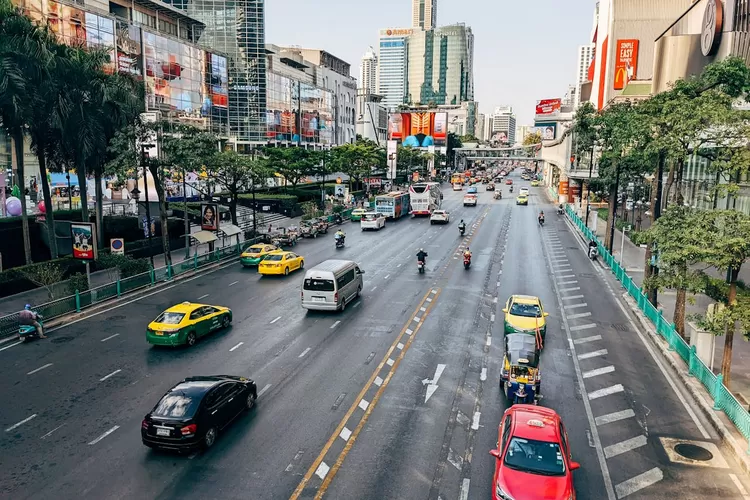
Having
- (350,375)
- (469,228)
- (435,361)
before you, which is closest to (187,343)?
(350,375)

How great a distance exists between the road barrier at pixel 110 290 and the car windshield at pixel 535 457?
21.6m

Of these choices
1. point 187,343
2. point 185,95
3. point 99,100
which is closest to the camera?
point 187,343

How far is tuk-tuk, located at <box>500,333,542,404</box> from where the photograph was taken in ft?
57.2

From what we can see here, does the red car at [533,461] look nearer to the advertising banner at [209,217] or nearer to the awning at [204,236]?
the awning at [204,236]

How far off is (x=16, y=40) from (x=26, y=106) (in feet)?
11.9

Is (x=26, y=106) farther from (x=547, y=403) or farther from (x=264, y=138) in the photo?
(x=264, y=138)

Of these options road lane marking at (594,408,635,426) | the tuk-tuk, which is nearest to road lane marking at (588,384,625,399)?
road lane marking at (594,408,635,426)

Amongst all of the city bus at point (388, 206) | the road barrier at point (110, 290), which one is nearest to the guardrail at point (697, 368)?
the road barrier at point (110, 290)

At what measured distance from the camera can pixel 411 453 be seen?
14695mm

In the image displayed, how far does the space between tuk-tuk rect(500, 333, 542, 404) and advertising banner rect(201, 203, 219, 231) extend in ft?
94.8

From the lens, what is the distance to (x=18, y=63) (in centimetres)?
3247

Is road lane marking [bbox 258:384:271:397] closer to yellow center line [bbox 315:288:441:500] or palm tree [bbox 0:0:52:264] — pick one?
yellow center line [bbox 315:288:441:500]

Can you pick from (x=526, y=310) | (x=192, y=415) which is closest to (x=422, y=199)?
(x=526, y=310)

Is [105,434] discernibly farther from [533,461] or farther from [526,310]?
[526,310]
